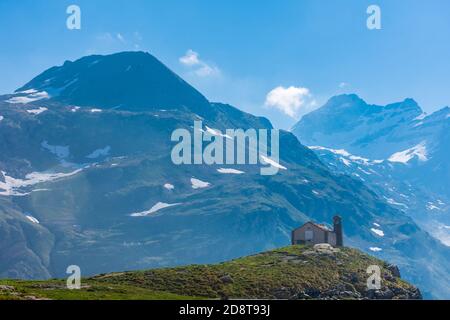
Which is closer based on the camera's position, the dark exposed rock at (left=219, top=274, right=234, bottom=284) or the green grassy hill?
the green grassy hill

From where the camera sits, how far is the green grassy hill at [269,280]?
76.9 m

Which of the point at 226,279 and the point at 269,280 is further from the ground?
the point at 269,280

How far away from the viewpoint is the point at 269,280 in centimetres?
8981

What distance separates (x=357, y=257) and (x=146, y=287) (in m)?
55.9

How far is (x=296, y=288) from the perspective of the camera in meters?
91.0

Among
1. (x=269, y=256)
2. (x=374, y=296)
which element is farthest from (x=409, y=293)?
(x=269, y=256)

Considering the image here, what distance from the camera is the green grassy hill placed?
7694cm

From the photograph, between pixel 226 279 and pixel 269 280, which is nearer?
pixel 226 279

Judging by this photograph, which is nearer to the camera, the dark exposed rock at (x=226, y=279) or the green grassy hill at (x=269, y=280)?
the green grassy hill at (x=269, y=280)
